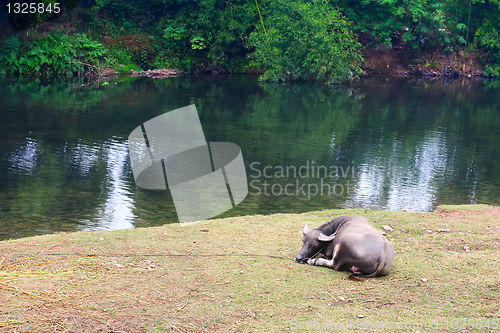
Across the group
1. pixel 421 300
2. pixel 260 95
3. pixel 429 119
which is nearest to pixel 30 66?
pixel 260 95

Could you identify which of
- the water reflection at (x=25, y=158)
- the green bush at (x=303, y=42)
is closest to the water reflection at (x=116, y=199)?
the water reflection at (x=25, y=158)

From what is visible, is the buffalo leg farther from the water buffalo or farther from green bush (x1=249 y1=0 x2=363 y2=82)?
green bush (x1=249 y1=0 x2=363 y2=82)

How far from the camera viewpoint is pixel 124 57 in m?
37.6

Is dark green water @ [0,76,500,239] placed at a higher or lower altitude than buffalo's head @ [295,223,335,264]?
lower

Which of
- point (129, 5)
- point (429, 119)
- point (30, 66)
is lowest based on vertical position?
point (429, 119)

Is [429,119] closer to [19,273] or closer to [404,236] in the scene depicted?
[404,236]

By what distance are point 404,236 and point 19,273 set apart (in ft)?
17.0

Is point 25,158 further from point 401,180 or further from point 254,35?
point 254,35

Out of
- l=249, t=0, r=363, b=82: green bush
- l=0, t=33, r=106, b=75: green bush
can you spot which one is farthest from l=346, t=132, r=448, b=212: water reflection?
l=0, t=33, r=106, b=75: green bush

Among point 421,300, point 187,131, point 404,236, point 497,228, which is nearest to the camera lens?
point 421,300

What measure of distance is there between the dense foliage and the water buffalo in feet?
Answer: 88.6

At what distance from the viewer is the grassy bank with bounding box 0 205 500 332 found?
472 cm

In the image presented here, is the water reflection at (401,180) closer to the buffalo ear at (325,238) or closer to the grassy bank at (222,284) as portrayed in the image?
the grassy bank at (222,284)

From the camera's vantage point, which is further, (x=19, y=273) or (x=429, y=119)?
(x=429, y=119)
